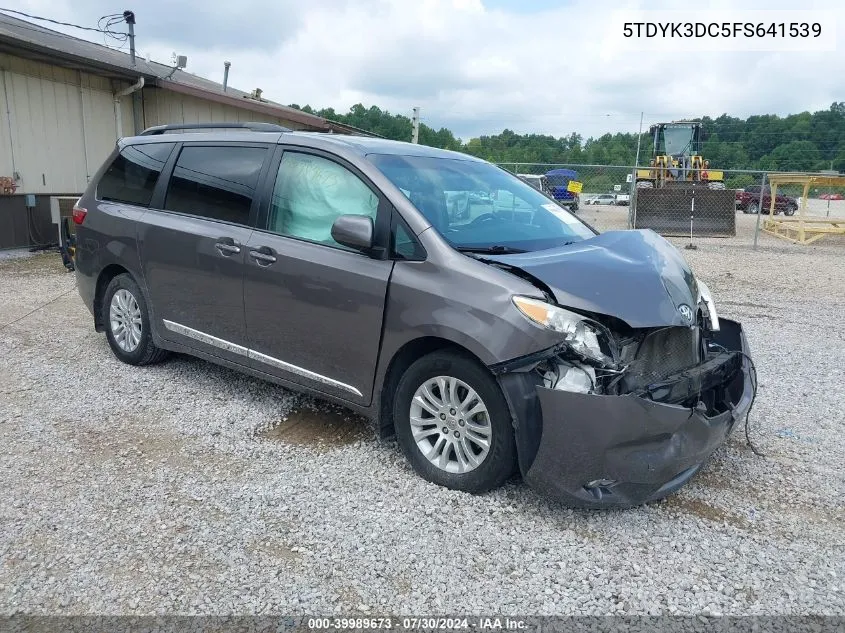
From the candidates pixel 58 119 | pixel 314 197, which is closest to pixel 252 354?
pixel 314 197

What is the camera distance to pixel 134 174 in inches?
201

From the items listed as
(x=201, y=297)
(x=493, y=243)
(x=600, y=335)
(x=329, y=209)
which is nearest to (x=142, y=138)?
(x=201, y=297)

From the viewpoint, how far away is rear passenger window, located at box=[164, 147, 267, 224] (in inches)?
Answer: 167

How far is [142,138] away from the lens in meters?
5.24

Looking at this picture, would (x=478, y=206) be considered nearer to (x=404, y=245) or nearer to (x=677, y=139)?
(x=404, y=245)

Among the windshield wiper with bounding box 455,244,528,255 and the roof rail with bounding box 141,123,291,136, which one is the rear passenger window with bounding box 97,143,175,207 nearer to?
the roof rail with bounding box 141,123,291,136

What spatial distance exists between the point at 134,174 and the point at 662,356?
414 centimetres

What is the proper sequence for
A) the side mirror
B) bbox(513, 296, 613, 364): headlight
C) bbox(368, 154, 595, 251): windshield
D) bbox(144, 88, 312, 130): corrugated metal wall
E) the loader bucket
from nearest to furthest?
bbox(513, 296, 613, 364): headlight
the side mirror
bbox(368, 154, 595, 251): windshield
bbox(144, 88, 312, 130): corrugated metal wall
the loader bucket

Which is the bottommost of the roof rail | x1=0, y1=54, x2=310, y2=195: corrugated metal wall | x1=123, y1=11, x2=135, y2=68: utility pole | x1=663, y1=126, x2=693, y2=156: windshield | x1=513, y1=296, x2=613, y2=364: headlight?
x1=513, y1=296, x2=613, y2=364: headlight

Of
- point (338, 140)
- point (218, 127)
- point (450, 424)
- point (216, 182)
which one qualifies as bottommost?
point (450, 424)

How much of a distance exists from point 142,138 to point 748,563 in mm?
5063

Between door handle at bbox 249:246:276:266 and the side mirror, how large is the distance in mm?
623

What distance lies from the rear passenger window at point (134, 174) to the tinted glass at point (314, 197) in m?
1.37

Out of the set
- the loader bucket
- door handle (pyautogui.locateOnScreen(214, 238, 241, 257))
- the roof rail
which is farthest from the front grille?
the loader bucket
